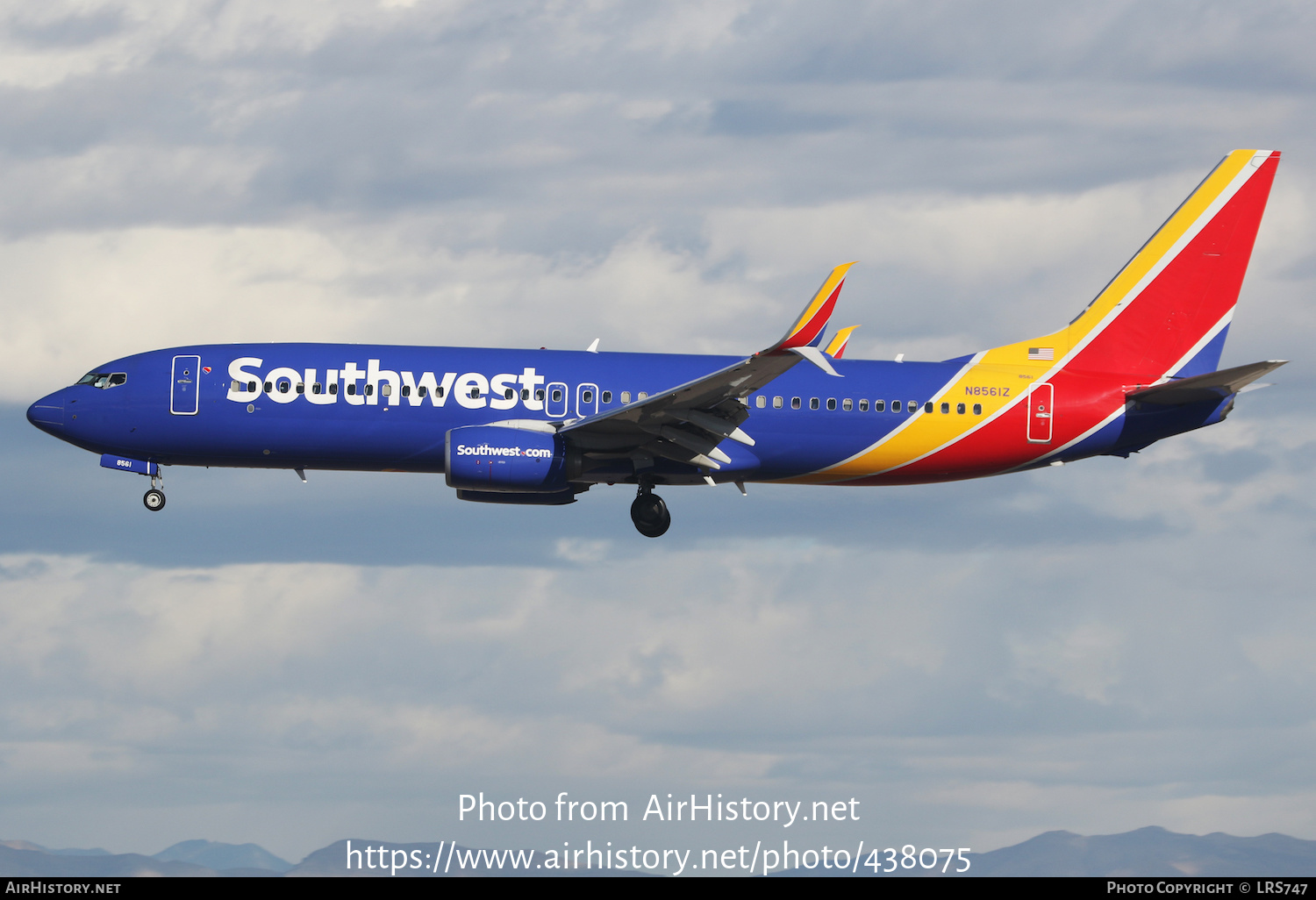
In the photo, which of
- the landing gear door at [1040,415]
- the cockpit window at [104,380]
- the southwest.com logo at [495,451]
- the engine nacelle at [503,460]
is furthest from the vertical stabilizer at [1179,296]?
the cockpit window at [104,380]

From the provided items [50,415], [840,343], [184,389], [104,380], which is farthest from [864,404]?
[50,415]

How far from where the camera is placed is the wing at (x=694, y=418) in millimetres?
38750

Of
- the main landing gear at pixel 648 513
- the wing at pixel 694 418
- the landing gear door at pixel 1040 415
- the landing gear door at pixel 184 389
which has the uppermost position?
the landing gear door at pixel 184 389

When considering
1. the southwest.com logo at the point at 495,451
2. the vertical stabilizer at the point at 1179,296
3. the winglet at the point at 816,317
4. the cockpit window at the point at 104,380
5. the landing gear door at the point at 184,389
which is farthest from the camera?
the vertical stabilizer at the point at 1179,296

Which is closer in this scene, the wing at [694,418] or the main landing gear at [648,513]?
the wing at [694,418]

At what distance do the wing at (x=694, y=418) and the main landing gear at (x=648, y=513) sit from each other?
134 centimetres

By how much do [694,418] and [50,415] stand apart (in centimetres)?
1875

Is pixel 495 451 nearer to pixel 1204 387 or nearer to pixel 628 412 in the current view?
pixel 628 412

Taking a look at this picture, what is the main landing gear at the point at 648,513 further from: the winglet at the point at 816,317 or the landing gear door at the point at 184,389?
the landing gear door at the point at 184,389

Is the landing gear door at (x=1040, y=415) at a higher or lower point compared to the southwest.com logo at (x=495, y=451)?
higher

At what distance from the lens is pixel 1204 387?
4456cm

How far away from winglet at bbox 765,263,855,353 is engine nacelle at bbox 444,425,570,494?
7928 millimetres
